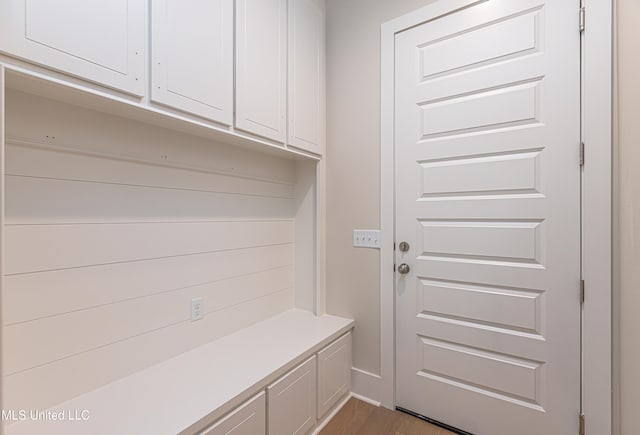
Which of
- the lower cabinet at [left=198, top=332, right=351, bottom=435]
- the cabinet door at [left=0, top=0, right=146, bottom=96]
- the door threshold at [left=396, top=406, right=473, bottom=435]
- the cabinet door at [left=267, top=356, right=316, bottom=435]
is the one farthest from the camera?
the door threshold at [left=396, top=406, right=473, bottom=435]

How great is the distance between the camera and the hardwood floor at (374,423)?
1.74 m

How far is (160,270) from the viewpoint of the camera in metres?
1.52

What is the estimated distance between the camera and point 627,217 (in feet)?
4.36

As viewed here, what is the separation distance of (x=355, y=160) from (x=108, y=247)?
149 centimetres

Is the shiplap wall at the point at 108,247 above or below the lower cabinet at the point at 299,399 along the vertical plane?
above

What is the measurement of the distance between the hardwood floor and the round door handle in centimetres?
87

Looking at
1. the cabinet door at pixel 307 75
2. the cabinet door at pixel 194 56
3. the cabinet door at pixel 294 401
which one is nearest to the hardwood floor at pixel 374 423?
the cabinet door at pixel 294 401

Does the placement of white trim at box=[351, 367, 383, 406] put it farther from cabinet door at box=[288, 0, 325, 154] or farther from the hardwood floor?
cabinet door at box=[288, 0, 325, 154]

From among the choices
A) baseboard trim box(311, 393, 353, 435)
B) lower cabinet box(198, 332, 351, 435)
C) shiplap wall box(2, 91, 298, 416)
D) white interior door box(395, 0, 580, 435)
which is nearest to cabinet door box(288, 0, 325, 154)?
shiplap wall box(2, 91, 298, 416)

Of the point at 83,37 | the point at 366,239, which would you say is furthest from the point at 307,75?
the point at 83,37

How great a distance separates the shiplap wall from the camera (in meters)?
1.11

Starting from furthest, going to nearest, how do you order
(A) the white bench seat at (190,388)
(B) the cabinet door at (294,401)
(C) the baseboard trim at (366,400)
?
(C) the baseboard trim at (366,400)
(B) the cabinet door at (294,401)
(A) the white bench seat at (190,388)

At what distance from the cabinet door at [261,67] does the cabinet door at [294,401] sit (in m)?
1.28

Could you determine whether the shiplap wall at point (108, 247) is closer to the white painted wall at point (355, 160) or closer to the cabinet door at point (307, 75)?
the cabinet door at point (307, 75)
